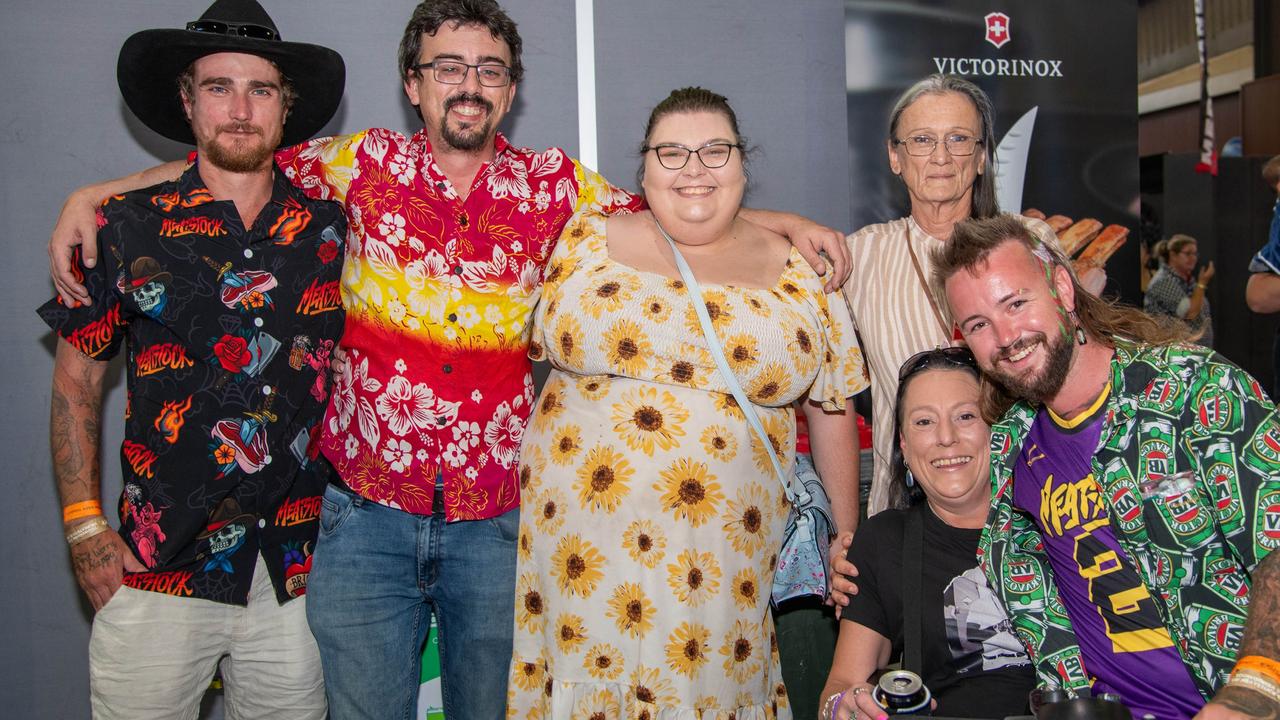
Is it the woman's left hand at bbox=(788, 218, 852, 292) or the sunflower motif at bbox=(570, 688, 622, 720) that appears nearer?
the sunflower motif at bbox=(570, 688, 622, 720)

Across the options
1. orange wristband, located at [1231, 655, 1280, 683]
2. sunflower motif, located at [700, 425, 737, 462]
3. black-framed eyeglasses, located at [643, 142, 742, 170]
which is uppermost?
black-framed eyeglasses, located at [643, 142, 742, 170]

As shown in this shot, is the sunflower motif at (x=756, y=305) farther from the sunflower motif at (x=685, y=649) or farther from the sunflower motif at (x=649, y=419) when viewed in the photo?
the sunflower motif at (x=685, y=649)

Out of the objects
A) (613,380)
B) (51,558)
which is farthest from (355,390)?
(51,558)

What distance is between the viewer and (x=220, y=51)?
96.2 inches

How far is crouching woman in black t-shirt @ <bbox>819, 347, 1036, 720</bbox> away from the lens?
7.39 ft

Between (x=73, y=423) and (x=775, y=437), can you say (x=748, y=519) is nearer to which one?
(x=775, y=437)

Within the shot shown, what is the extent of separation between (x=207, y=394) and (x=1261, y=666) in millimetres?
2279

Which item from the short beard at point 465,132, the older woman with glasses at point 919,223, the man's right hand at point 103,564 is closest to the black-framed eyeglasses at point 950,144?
the older woman with glasses at point 919,223

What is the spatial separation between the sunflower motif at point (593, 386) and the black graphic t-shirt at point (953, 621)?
78cm

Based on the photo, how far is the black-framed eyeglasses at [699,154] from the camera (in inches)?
93.4

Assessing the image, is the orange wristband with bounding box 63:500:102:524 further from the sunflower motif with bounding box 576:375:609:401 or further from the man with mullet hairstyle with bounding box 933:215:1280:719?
the man with mullet hairstyle with bounding box 933:215:1280:719

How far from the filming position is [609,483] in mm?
2260

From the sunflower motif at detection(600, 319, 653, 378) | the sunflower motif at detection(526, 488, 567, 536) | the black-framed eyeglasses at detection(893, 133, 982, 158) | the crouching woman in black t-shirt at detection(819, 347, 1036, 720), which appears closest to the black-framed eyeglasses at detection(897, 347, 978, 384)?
the crouching woman in black t-shirt at detection(819, 347, 1036, 720)

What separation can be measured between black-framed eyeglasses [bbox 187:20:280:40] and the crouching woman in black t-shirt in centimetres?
187
